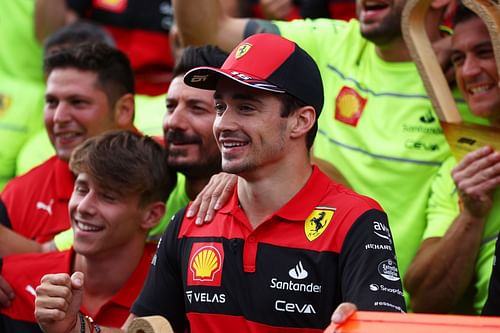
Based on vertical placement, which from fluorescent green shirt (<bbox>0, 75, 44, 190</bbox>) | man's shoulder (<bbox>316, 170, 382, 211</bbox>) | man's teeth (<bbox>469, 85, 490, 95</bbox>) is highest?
man's teeth (<bbox>469, 85, 490, 95</bbox>)

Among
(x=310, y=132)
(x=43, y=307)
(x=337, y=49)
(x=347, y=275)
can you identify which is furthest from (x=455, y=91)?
(x=43, y=307)

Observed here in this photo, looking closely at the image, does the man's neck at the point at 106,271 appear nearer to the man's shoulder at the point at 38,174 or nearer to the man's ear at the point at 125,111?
the man's shoulder at the point at 38,174

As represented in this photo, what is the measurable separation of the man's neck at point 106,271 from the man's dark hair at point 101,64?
1.21 metres

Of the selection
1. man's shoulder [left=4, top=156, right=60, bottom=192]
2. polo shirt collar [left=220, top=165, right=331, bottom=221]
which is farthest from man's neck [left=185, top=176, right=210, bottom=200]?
polo shirt collar [left=220, top=165, right=331, bottom=221]

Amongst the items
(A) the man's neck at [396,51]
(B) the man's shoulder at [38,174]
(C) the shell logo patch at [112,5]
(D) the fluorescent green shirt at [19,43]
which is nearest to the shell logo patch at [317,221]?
(A) the man's neck at [396,51]

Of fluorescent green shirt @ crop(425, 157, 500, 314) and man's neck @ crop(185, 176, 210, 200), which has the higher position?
man's neck @ crop(185, 176, 210, 200)

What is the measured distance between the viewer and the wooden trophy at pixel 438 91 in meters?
4.55

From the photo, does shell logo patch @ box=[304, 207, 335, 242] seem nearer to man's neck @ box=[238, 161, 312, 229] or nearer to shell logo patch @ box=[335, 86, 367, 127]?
man's neck @ box=[238, 161, 312, 229]

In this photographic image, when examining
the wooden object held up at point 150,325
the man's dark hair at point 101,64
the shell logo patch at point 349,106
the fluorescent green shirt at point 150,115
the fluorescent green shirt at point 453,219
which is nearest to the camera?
the wooden object held up at point 150,325

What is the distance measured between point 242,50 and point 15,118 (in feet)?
10.8

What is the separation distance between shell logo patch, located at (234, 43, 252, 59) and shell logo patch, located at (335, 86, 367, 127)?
4.49ft

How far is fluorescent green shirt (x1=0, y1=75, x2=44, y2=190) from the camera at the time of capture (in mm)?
6570

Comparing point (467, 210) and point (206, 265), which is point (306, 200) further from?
point (467, 210)

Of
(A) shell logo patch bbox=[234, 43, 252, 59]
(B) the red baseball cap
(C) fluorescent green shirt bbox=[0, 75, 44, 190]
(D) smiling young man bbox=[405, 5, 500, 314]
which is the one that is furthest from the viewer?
(C) fluorescent green shirt bbox=[0, 75, 44, 190]
